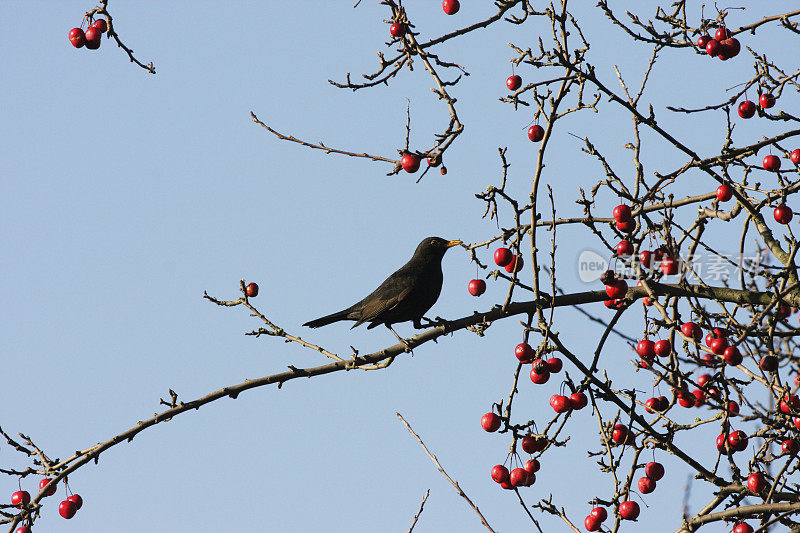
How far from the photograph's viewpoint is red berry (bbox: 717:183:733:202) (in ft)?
14.6

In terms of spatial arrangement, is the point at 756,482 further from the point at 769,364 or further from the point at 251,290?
the point at 251,290

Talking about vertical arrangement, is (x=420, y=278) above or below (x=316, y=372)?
above

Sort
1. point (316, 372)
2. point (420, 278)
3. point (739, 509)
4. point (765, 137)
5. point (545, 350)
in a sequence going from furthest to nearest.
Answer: point (420, 278)
point (765, 137)
point (316, 372)
point (545, 350)
point (739, 509)

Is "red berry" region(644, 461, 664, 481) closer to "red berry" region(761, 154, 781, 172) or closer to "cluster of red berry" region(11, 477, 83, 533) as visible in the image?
"red berry" region(761, 154, 781, 172)

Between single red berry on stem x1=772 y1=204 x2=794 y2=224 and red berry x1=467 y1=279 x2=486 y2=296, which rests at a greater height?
single red berry on stem x1=772 y1=204 x2=794 y2=224

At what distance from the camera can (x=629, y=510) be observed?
3934 millimetres

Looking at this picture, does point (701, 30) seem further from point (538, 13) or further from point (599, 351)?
point (599, 351)

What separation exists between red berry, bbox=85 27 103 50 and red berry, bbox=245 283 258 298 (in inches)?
60.9

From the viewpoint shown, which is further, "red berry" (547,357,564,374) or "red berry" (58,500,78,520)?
"red berry" (58,500,78,520)

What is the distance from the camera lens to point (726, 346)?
4.15 metres

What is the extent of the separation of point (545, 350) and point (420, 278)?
8.53 feet

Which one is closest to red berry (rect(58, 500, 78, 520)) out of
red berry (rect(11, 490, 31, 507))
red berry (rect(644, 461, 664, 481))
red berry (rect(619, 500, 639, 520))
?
red berry (rect(11, 490, 31, 507))

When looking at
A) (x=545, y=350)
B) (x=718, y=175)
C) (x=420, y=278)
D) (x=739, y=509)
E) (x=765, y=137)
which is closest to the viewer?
(x=739, y=509)

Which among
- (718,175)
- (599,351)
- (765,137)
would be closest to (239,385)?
(599,351)
